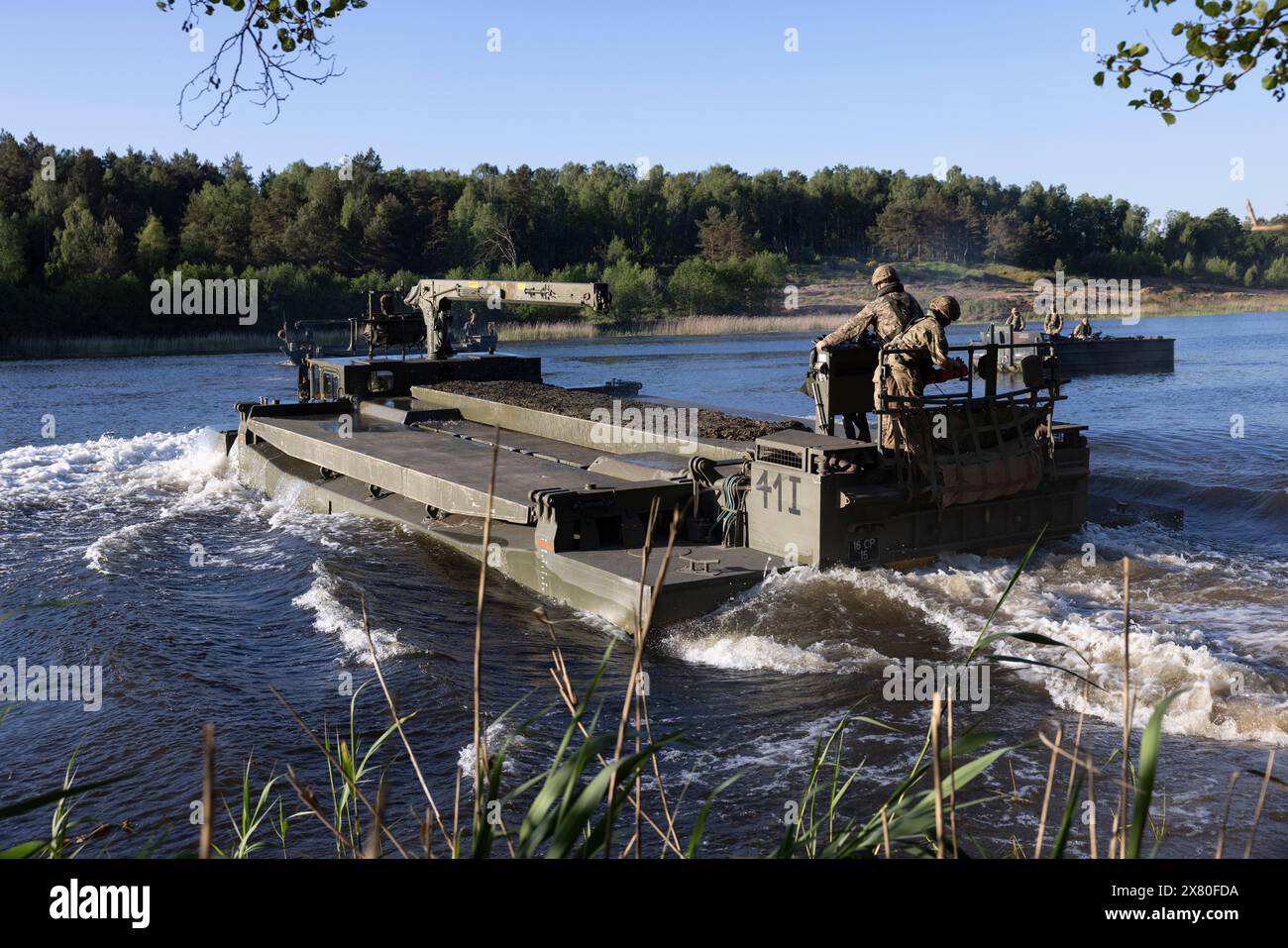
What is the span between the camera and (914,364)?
1088 centimetres

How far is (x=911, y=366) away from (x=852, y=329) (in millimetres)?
731

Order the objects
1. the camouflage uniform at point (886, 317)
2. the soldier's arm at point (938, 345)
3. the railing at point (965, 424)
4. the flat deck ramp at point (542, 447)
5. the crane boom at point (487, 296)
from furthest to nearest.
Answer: the crane boom at point (487, 296) < the flat deck ramp at point (542, 447) < the camouflage uniform at point (886, 317) < the railing at point (965, 424) < the soldier's arm at point (938, 345)

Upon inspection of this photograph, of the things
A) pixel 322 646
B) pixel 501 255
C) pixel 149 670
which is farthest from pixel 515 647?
pixel 501 255

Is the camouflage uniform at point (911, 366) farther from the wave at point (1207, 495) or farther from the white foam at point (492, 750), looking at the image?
the wave at point (1207, 495)

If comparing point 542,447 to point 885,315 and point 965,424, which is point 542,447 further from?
point 965,424

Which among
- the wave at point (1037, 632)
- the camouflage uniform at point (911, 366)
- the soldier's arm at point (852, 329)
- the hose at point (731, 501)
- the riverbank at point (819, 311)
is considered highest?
the riverbank at point (819, 311)

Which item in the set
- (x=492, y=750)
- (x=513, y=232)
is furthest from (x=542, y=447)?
(x=513, y=232)

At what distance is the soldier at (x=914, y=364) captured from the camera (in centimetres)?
1069

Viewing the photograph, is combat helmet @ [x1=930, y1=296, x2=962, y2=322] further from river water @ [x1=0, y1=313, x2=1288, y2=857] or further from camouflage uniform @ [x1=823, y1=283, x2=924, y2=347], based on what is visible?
river water @ [x1=0, y1=313, x2=1288, y2=857]

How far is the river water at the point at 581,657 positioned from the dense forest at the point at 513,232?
29221mm

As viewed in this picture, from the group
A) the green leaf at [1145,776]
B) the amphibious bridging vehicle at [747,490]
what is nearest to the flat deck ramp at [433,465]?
the amphibious bridging vehicle at [747,490]

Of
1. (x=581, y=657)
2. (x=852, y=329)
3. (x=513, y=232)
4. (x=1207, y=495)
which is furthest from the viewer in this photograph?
(x=513, y=232)
